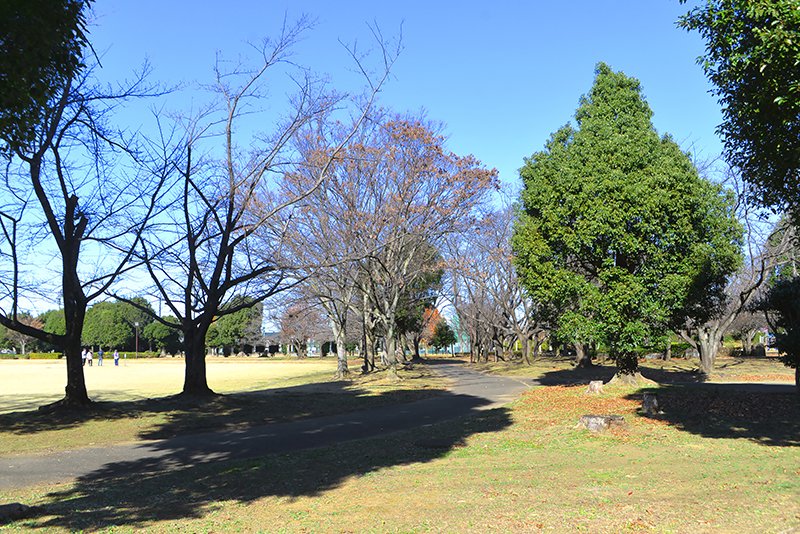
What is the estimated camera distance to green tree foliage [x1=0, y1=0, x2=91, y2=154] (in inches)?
246

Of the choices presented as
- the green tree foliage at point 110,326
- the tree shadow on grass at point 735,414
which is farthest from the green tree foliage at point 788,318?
the green tree foliage at point 110,326

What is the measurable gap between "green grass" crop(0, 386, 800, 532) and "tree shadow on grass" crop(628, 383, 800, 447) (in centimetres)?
12

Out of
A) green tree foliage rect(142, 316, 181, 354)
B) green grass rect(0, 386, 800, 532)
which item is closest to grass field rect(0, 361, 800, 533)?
green grass rect(0, 386, 800, 532)

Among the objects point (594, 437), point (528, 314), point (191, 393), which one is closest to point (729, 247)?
point (594, 437)

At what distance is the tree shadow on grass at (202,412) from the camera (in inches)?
559

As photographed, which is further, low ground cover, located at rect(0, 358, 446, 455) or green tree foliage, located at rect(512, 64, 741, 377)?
green tree foliage, located at rect(512, 64, 741, 377)

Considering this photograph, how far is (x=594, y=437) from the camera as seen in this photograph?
11.5m

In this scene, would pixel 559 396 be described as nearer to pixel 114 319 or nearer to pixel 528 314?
pixel 528 314

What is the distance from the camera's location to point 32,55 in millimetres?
6457

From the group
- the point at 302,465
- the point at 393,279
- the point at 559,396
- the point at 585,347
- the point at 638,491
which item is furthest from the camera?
the point at 585,347

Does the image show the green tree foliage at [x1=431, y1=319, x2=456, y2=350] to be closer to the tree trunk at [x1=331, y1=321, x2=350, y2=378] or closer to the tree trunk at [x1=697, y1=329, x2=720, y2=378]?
the tree trunk at [x1=331, y1=321, x2=350, y2=378]

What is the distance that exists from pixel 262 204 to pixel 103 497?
757 inches

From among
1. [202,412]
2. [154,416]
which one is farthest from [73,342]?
[202,412]

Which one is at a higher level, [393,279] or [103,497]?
[393,279]
